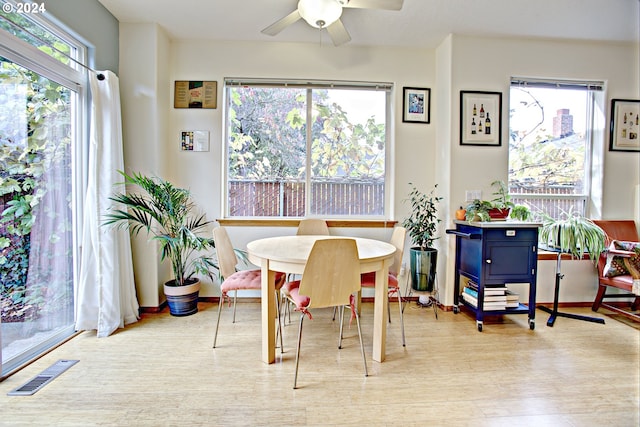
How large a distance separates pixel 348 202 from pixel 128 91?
2.47 meters

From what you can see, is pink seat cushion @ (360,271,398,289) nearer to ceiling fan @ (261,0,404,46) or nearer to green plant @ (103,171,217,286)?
green plant @ (103,171,217,286)

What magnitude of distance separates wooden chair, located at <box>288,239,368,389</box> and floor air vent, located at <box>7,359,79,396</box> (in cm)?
151

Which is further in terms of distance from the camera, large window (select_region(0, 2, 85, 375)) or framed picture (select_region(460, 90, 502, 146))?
framed picture (select_region(460, 90, 502, 146))

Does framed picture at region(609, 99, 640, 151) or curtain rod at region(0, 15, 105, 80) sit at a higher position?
curtain rod at region(0, 15, 105, 80)

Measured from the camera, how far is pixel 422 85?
3.32 meters

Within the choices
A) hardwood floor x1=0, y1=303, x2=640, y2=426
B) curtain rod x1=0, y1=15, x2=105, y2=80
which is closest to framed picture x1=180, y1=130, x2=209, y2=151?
curtain rod x1=0, y1=15, x2=105, y2=80

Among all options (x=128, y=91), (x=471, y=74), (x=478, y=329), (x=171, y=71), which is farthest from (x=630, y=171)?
(x=128, y=91)

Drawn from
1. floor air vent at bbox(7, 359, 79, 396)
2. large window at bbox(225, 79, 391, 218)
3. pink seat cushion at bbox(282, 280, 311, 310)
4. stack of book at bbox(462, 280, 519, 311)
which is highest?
large window at bbox(225, 79, 391, 218)

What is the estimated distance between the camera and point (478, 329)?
263 cm

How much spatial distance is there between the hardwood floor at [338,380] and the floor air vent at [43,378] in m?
0.04

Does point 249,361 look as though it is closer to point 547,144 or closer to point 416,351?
point 416,351

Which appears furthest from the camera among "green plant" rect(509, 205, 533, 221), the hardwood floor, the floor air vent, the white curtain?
"green plant" rect(509, 205, 533, 221)

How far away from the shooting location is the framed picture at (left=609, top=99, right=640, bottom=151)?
10.7 feet

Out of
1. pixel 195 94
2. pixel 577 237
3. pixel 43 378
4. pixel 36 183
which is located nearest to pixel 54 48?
pixel 36 183
